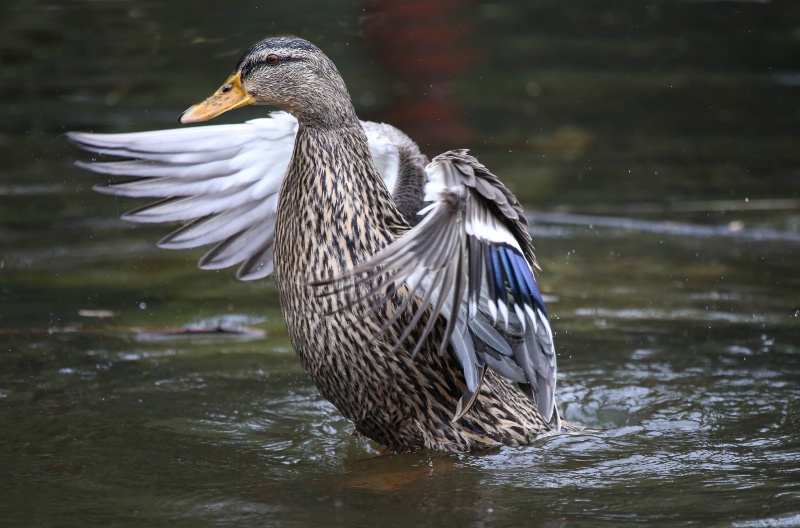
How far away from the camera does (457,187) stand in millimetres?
3898

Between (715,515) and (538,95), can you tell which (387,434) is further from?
(538,95)

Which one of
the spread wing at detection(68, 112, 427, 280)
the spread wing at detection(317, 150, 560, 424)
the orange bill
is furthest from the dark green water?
the orange bill

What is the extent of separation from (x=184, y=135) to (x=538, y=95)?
6601 millimetres

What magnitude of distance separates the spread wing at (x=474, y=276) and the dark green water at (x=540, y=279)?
16.2 inches

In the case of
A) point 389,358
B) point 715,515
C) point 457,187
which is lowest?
point 715,515

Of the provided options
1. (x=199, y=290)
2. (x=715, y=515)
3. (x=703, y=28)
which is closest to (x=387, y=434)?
(x=715, y=515)

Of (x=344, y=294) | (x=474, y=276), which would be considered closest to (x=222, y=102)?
(x=344, y=294)

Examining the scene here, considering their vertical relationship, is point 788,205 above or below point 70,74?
below

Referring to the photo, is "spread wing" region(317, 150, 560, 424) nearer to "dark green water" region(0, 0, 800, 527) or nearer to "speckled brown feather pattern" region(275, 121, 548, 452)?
"speckled brown feather pattern" region(275, 121, 548, 452)

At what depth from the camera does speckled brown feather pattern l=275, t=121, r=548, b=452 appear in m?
4.41

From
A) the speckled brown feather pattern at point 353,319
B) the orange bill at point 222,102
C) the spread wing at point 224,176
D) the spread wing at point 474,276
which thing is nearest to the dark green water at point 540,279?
the speckled brown feather pattern at point 353,319

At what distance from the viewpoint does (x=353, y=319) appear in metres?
4.40

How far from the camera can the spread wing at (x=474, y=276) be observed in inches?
149

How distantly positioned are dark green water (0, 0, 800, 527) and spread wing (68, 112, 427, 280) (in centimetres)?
67
